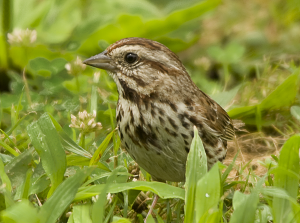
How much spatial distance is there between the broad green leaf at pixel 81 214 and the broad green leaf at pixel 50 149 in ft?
0.62

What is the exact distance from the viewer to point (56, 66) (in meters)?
4.05

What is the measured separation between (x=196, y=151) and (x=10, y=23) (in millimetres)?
3051

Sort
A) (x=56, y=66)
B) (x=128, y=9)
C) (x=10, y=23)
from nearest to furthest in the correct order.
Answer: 1. (x=56, y=66)
2. (x=10, y=23)
3. (x=128, y=9)

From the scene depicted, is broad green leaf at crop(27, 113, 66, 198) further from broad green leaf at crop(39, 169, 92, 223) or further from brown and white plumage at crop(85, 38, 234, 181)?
brown and white plumage at crop(85, 38, 234, 181)

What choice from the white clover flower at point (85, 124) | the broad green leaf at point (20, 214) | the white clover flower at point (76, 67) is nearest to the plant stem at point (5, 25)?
the white clover flower at point (76, 67)

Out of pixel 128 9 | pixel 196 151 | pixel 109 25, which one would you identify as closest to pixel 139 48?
pixel 196 151

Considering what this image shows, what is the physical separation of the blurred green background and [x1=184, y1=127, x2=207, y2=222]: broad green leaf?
355mm

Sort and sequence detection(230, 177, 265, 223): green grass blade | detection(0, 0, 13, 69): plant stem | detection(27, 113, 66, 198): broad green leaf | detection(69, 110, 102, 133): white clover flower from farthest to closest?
detection(0, 0, 13, 69): plant stem
detection(69, 110, 102, 133): white clover flower
detection(27, 113, 66, 198): broad green leaf
detection(230, 177, 265, 223): green grass blade

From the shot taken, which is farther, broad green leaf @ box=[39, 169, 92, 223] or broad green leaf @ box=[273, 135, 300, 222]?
broad green leaf @ box=[273, 135, 300, 222]

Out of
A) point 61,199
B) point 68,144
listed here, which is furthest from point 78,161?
point 61,199

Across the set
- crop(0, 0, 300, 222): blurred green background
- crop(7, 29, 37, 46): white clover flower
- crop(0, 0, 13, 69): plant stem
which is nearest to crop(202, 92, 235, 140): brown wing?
crop(0, 0, 300, 222): blurred green background

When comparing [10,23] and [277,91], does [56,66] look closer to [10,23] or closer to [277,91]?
[10,23]

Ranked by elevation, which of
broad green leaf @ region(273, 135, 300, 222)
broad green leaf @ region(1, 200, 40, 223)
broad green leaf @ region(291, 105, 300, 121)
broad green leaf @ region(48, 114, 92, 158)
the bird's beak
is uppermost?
broad green leaf @ region(291, 105, 300, 121)

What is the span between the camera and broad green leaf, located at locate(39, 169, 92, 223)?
6.52ft
